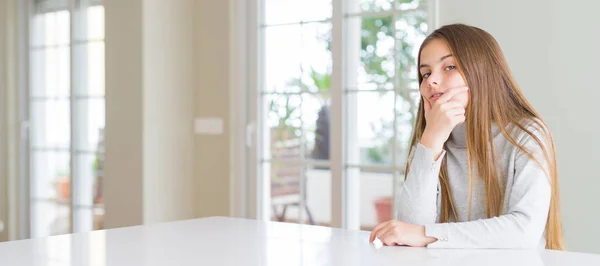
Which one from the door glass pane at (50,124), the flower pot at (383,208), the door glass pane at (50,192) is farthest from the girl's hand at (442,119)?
the door glass pane at (50,192)

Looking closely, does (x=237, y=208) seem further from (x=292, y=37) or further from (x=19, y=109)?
(x=19, y=109)

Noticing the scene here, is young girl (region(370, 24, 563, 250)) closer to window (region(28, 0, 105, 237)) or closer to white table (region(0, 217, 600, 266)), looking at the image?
white table (region(0, 217, 600, 266))

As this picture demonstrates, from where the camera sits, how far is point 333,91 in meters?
4.36

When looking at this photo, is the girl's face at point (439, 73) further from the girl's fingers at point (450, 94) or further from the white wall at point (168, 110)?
the white wall at point (168, 110)

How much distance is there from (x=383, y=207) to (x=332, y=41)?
197 cm

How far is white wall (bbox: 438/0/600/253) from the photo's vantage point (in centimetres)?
335

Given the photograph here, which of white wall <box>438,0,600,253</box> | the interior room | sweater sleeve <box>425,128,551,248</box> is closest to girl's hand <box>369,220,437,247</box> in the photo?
sweater sleeve <box>425,128,551,248</box>

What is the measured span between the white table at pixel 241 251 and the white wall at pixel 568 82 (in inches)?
71.8

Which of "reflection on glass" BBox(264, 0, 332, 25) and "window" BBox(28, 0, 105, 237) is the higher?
"reflection on glass" BBox(264, 0, 332, 25)

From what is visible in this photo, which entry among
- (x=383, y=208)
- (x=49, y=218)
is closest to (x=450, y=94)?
(x=383, y=208)

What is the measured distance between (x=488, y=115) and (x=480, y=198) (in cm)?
21

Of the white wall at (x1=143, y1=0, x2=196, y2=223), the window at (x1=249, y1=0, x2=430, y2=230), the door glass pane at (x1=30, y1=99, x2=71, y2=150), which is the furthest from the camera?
the door glass pane at (x1=30, y1=99, x2=71, y2=150)

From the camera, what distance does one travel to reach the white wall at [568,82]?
335 centimetres

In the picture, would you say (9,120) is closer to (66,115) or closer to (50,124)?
(50,124)
